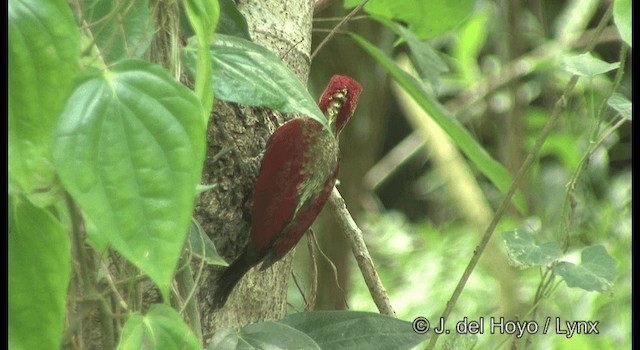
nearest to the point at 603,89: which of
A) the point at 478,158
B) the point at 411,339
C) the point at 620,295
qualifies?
the point at 620,295

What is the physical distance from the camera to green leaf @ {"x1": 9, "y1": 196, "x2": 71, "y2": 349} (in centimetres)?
40

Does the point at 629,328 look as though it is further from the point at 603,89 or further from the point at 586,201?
the point at 603,89

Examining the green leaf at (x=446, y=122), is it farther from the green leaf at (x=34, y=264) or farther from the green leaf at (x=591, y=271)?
the green leaf at (x=34, y=264)

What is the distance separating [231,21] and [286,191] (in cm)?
15

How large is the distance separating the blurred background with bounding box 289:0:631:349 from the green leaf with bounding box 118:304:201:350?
109 cm

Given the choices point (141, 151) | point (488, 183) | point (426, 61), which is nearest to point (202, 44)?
point (141, 151)

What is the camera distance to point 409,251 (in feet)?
7.16

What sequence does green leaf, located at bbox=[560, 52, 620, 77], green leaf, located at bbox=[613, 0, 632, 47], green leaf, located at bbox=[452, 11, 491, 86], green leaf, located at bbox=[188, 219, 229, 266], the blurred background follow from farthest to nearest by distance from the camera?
green leaf, located at bbox=[452, 11, 491, 86], the blurred background, green leaf, located at bbox=[560, 52, 620, 77], green leaf, located at bbox=[188, 219, 229, 266], green leaf, located at bbox=[613, 0, 632, 47]

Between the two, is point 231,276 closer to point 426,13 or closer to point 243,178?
point 243,178

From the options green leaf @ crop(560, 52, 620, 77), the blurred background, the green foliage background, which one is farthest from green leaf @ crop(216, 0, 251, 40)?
the blurred background

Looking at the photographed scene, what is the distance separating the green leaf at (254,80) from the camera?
55 centimetres

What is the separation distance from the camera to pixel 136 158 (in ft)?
1.31

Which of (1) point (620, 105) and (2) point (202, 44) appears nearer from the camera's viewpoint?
(2) point (202, 44)

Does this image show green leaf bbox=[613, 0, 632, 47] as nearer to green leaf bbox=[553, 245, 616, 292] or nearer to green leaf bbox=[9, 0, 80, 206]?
green leaf bbox=[9, 0, 80, 206]
